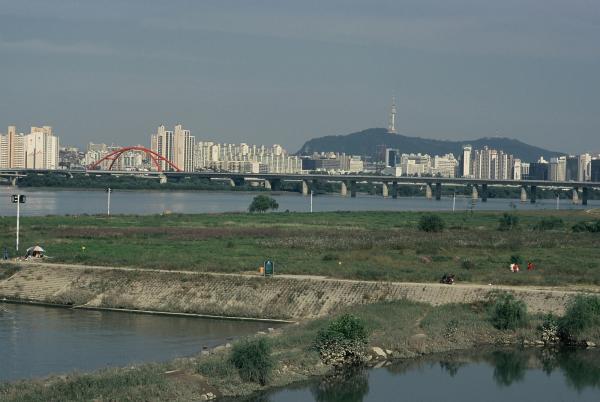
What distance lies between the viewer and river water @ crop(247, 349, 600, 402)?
1789 centimetres

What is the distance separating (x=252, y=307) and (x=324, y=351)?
6277 mm

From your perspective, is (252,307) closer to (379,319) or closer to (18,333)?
(379,319)

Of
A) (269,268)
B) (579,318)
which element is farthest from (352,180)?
(579,318)

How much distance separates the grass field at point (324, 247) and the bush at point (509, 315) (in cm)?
417

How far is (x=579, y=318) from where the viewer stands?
2206 centimetres

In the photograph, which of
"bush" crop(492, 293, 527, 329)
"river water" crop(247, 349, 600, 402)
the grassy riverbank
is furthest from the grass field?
"river water" crop(247, 349, 600, 402)

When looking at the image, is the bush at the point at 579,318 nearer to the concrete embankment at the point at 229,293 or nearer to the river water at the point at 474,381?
the river water at the point at 474,381

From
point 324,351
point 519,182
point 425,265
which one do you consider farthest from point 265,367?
point 519,182

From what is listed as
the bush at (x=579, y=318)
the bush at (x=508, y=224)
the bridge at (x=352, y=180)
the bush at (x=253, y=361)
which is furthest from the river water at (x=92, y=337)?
the bridge at (x=352, y=180)

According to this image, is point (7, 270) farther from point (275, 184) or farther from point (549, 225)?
point (275, 184)

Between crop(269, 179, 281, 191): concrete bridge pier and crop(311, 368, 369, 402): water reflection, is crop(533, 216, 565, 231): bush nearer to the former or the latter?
crop(311, 368, 369, 402): water reflection

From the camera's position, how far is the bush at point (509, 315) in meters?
22.5

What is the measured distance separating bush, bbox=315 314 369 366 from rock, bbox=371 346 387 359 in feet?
1.98

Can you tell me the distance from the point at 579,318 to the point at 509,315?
148cm
